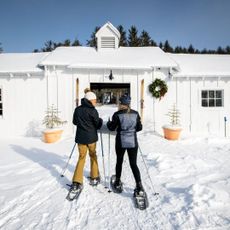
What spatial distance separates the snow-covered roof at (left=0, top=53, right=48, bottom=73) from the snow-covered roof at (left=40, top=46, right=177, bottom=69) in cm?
79

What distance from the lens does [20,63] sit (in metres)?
9.92

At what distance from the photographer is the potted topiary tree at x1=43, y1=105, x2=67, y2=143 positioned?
8148mm

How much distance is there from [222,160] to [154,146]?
2271 millimetres

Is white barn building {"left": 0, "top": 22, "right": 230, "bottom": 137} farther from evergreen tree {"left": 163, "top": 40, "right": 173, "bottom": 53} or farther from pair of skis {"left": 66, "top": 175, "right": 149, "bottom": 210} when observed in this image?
evergreen tree {"left": 163, "top": 40, "right": 173, "bottom": 53}

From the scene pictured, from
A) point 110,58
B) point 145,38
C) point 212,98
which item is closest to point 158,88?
point 110,58

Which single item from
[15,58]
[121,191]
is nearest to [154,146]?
[121,191]

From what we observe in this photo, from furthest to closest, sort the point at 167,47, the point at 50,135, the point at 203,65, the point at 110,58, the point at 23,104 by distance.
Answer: the point at 167,47 < the point at 203,65 < the point at 110,58 < the point at 23,104 < the point at 50,135

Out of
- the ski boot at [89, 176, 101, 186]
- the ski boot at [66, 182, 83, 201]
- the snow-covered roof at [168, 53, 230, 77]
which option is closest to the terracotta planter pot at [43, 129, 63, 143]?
the ski boot at [89, 176, 101, 186]

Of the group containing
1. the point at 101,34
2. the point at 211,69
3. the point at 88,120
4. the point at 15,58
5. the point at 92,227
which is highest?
the point at 101,34

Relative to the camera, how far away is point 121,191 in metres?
3.87

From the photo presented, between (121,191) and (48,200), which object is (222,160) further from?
(48,200)

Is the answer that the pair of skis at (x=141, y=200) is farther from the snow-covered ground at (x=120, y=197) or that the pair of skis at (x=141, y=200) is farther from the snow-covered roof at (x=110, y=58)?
the snow-covered roof at (x=110, y=58)

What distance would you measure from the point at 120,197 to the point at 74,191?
85 cm

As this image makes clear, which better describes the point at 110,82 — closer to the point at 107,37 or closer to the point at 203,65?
the point at 107,37
